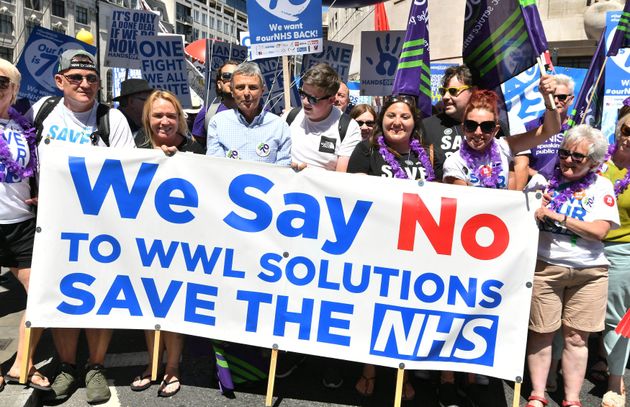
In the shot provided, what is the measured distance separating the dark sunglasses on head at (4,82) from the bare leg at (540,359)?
3.28m

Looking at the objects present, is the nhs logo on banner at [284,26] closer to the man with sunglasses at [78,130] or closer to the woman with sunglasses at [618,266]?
the man with sunglasses at [78,130]

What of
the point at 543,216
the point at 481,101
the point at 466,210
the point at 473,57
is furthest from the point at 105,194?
the point at 473,57

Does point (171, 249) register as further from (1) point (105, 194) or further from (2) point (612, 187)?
(2) point (612, 187)

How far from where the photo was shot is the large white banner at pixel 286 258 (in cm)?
298

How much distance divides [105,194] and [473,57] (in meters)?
2.68

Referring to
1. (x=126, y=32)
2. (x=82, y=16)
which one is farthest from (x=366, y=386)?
(x=82, y=16)

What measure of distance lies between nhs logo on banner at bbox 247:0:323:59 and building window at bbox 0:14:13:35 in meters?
42.7

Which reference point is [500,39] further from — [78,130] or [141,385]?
[141,385]

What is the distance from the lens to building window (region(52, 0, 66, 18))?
47.5 m

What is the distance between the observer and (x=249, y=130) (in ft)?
11.3

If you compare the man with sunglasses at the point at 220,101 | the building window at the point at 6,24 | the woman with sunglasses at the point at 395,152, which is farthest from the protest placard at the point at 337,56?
the building window at the point at 6,24

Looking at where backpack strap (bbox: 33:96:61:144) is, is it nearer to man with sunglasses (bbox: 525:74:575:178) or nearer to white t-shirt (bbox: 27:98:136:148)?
white t-shirt (bbox: 27:98:136:148)

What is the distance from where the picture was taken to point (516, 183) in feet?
11.4

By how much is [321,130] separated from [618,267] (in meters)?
2.03
